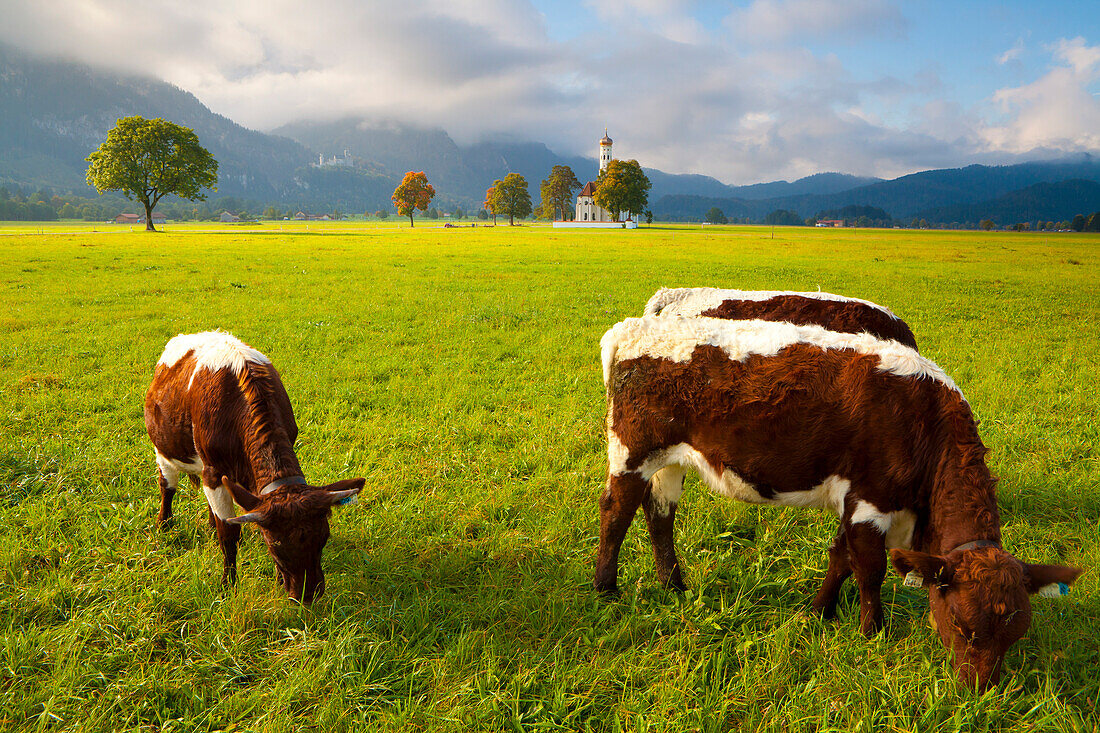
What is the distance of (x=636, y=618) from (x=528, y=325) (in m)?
11.2

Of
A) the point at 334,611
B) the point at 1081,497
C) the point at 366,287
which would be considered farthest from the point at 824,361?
the point at 366,287

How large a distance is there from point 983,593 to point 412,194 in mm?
125851

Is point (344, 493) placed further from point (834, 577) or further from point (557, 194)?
point (557, 194)

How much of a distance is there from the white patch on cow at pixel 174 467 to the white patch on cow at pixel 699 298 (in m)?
5.04

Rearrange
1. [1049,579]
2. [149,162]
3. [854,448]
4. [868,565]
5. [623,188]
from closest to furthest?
[1049,579]
[854,448]
[868,565]
[149,162]
[623,188]

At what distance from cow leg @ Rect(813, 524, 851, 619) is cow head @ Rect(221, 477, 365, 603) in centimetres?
358

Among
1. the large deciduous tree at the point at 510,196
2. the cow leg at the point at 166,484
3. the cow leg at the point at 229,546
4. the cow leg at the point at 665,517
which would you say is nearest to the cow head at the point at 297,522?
the cow leg at the point at 229,546

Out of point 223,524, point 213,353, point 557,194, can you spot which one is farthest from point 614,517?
point 557,194

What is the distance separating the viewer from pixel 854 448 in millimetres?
3580

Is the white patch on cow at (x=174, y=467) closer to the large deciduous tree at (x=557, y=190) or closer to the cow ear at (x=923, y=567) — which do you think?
the cow ear at (x=923, y=567)

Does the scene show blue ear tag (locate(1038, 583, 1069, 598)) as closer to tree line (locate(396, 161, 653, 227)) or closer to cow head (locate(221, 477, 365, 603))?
cow head (locate(221, 477, 365, 603))

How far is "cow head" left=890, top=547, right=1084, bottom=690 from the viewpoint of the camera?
3125mm

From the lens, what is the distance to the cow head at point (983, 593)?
3.12 m

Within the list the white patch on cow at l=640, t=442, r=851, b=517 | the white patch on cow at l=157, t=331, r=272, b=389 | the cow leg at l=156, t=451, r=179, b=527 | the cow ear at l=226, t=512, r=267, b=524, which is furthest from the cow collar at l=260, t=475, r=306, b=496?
the white patch on cow at l=640, t=442, r=851, b=517
